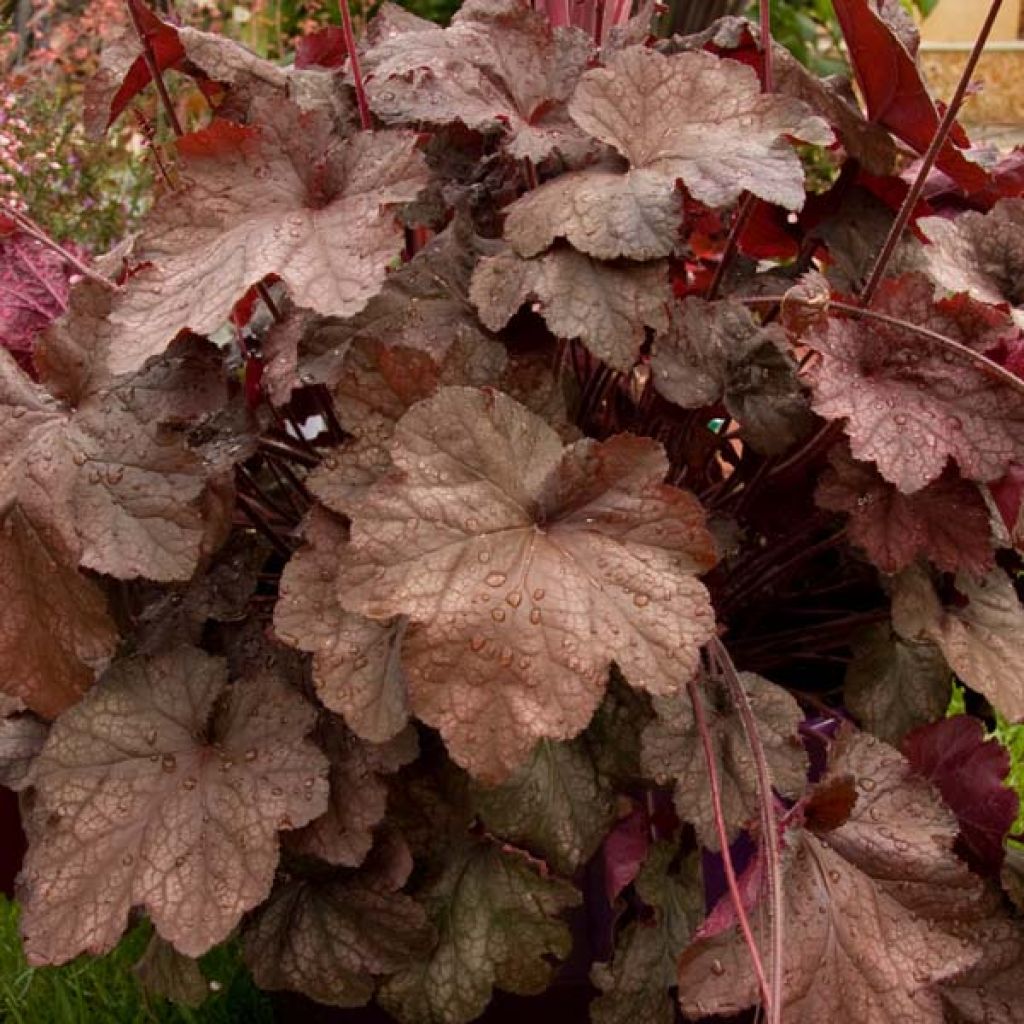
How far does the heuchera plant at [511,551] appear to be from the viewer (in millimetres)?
1017

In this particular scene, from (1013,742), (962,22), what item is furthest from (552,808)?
(962,22)

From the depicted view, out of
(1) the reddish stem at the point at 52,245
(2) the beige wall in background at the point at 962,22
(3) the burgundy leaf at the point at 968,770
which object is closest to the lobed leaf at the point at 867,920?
(3) the burgundy leaf at the point at 968,770

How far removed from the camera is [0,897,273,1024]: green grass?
5.49 ft

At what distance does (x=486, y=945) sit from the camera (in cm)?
119

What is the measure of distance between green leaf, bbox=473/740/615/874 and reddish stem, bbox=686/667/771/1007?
0.32 ft

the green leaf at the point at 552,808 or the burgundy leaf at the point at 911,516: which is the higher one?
the burgundy leaf at the point at 911,516

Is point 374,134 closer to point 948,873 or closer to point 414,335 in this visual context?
point 414,335

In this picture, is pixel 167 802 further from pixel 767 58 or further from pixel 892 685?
pixel 767 58

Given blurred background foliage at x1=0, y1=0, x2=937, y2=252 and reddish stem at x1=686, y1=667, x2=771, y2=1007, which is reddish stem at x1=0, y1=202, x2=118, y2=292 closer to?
reddish stem at x1=686, y1=667, x2=771, y2=1007

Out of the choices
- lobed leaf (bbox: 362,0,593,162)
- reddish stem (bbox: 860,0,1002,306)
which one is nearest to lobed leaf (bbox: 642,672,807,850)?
reddish stem (bbox: 860,0,1002,306)

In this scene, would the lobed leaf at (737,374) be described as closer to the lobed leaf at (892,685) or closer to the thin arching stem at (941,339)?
the thin arching stem at (941,339)

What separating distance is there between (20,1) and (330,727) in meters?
6.13

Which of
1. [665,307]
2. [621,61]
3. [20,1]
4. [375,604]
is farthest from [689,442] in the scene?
[20,1]

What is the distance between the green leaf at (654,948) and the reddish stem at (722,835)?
112mm
